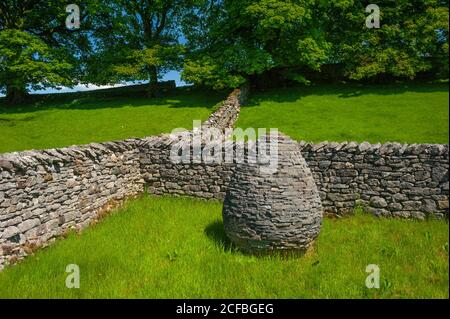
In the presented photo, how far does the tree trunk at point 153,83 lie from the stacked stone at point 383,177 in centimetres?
2205

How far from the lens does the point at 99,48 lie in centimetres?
3359

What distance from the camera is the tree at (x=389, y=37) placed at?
2380cm

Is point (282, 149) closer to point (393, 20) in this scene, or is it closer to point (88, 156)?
point (88, 156)

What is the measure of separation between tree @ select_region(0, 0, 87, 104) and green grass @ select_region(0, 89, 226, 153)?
2262 mm

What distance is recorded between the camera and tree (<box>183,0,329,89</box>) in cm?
2477

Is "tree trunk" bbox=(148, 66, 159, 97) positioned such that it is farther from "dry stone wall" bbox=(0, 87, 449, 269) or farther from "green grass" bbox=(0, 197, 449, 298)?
"green grass" bbox=(0, 197, 449, 298)

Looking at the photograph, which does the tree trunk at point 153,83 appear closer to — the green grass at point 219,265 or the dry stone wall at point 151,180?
the dry stone wall at point 151,180

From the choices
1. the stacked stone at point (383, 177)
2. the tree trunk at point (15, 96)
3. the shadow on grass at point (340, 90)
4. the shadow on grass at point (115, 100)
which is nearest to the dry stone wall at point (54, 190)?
Result: the stacked stone at point (383, 177)

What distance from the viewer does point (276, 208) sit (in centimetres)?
661

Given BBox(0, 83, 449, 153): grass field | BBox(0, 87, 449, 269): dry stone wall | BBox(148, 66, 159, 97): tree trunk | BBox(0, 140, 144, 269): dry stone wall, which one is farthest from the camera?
BBox(148, 66, 159, 97): tree trunk

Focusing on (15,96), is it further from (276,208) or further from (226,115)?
(276,208)

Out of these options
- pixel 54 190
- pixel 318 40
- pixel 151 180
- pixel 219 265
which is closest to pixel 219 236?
pixel 219 265

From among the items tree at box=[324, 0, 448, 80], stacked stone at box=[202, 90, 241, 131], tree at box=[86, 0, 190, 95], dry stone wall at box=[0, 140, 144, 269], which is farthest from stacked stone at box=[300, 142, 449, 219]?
tree at box=[86, 0, 190, 95]
